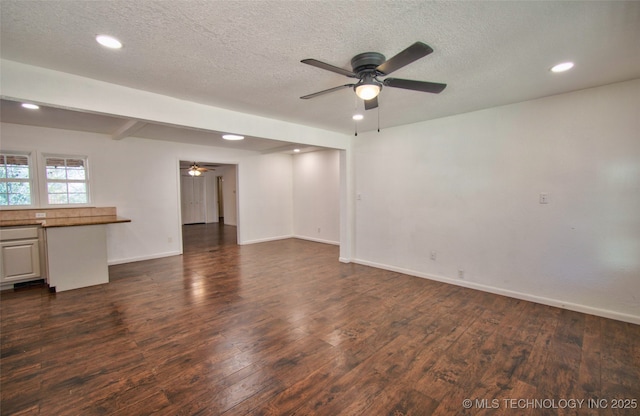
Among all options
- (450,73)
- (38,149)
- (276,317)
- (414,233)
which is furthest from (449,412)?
(38,149)

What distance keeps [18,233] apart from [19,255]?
1.06ft

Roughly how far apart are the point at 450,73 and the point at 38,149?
6183 millimetres

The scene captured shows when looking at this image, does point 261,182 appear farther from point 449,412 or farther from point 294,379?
point 449,412

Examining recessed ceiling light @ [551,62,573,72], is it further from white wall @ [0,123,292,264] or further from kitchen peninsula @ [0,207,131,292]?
white wall @ [0,123,292,264]

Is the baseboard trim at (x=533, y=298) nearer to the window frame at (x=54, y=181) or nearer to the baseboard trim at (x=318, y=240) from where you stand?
the baseboard trim at (x=318, y=240)

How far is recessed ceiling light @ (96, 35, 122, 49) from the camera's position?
1825 mm

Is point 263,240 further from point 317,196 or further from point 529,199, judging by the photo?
point 529,199

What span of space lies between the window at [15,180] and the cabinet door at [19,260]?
2.84 feet

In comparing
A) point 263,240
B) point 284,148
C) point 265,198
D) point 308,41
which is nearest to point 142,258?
point 263,240

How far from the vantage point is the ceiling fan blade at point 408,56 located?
1554mm

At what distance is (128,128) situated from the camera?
13.7 feet

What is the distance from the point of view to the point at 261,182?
757 cm

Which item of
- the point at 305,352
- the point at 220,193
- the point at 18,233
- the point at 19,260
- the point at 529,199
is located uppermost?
the point at 220,193

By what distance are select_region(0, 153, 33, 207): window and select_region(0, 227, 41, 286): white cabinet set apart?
0.77 metres
